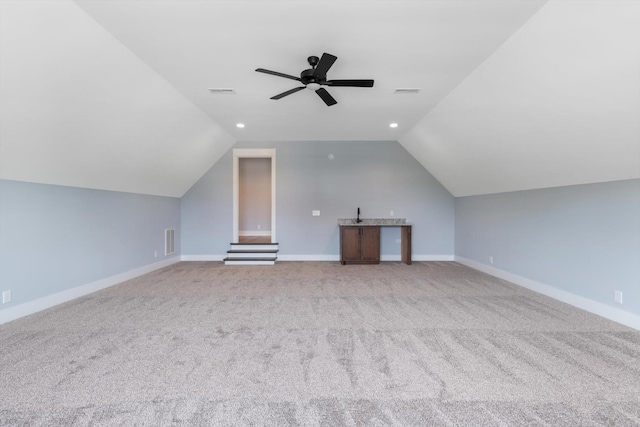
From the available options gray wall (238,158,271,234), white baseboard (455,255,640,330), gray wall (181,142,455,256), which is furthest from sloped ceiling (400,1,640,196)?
gray wall (238,158,271,234)

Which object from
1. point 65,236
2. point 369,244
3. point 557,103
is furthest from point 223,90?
point 369,244

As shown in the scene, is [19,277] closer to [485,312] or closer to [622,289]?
[485,312]

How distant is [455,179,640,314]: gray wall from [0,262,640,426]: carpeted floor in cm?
45

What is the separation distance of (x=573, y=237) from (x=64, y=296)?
6817 millimetres

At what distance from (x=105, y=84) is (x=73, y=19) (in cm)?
78

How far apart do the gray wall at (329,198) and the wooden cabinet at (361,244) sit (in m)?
0.50

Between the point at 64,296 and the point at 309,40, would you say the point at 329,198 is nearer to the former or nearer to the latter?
the point at 309,40

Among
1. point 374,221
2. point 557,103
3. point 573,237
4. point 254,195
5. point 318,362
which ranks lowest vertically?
point 318,362

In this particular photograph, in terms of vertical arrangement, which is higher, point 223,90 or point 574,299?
point 223,90

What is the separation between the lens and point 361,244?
21.5ft

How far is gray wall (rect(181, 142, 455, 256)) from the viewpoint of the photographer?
22.9ft

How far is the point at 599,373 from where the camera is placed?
7.20 feet

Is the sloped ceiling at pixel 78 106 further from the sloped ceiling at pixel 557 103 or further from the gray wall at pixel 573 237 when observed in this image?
the gray wall at pixel 573 237

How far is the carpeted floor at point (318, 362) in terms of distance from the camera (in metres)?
1.79
